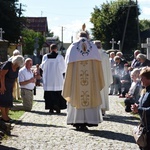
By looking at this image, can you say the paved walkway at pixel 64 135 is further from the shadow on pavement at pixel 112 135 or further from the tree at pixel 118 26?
the tree at pixel 118 26

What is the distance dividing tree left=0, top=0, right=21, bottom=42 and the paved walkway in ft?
121

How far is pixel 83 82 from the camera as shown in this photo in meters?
10.9

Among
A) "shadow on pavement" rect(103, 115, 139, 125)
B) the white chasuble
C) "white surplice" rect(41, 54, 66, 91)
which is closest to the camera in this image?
the white chasuble

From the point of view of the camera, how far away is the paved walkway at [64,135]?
8789mm

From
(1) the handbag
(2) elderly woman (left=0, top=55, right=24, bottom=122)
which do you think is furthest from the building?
(1) the handbag

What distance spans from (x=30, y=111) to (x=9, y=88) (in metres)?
3.23

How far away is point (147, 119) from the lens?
6.84 m

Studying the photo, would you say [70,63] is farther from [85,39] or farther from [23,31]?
[23,31]

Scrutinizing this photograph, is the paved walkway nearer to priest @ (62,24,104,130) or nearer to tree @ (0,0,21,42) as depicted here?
priest @ (62,24,104,130)

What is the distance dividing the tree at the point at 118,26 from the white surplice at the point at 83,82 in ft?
178

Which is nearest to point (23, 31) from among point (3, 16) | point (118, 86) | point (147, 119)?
point (3, 16)

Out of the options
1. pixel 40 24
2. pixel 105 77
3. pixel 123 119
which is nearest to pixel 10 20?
pixel 105 77

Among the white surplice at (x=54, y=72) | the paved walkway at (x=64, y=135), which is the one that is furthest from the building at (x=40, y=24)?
the paved walkway at (x=64, y=135)

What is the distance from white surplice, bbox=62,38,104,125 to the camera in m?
10.8
